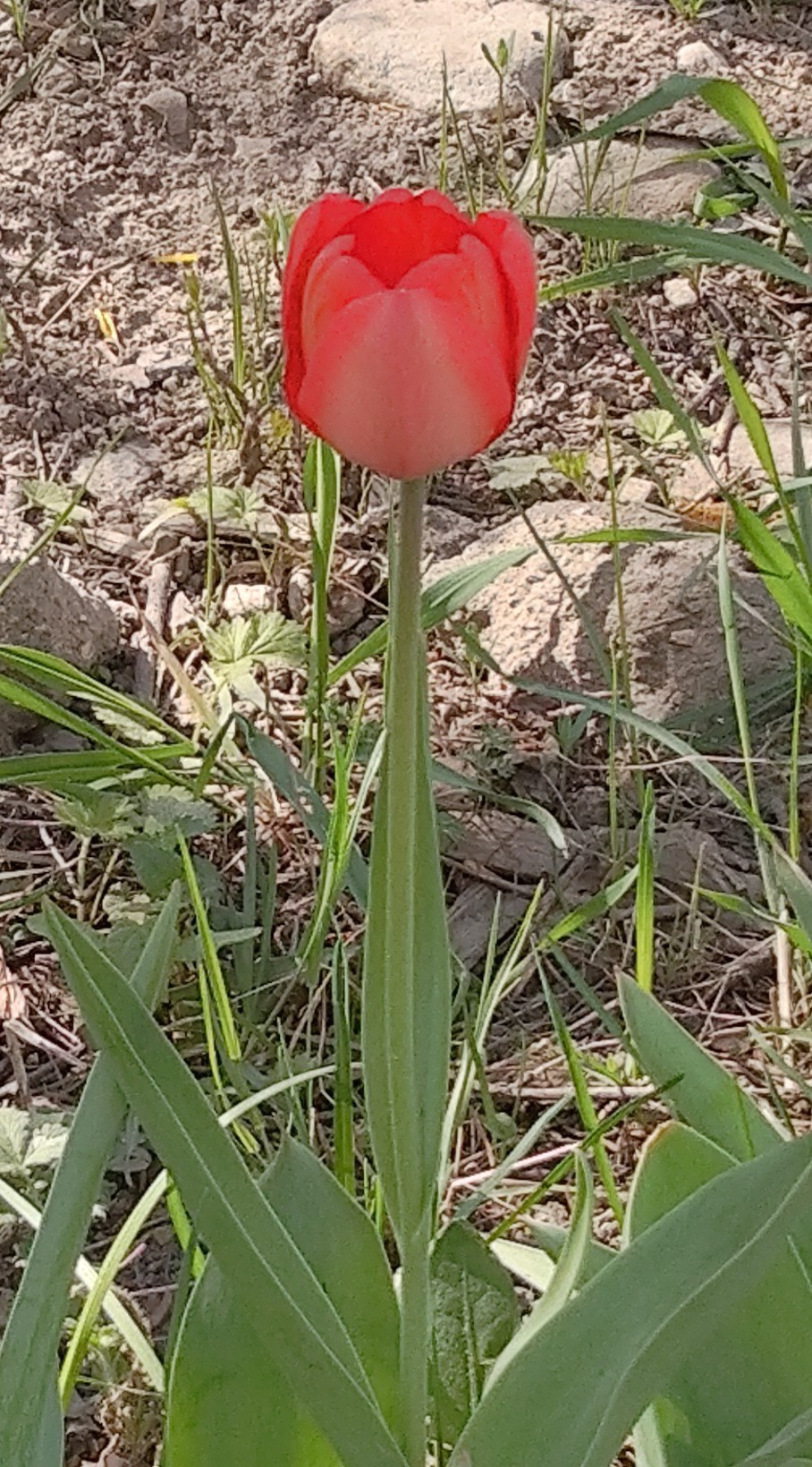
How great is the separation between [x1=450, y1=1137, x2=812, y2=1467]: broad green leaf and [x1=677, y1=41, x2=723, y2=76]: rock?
2279mm

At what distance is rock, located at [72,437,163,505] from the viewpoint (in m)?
2.02

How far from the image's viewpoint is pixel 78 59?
2.71m

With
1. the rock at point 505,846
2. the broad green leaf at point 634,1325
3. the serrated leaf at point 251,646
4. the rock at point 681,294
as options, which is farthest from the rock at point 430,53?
the broad green leaf at point 634,1325

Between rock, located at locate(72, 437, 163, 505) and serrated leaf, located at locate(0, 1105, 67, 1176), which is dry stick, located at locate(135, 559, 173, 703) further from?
serrated leaf, located at locate(0, 1105, 67, 1176)

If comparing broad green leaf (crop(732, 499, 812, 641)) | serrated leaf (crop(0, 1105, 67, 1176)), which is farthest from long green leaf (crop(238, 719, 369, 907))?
broad green leaf (crop(732, 499, 812, 641))

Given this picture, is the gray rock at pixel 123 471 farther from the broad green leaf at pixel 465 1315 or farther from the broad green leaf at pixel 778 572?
the broad green leaf at pixel 465 1315

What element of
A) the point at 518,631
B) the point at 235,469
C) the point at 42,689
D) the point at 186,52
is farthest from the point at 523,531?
the point at 186,52

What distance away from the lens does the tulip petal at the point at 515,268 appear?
67cm

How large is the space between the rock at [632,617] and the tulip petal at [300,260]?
3.39ft

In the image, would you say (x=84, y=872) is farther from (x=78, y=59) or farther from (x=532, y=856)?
(x=78, y=59)

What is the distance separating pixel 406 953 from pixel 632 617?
3.62 ft

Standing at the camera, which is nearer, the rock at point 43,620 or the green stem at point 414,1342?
the green stem at point 414,1342

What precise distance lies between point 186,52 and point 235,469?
3.52 ft

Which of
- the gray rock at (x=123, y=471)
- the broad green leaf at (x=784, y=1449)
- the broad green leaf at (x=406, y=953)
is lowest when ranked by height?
the broad green leaf at (x=784, y=1449)
